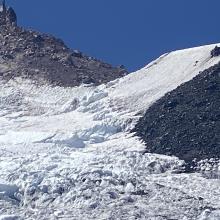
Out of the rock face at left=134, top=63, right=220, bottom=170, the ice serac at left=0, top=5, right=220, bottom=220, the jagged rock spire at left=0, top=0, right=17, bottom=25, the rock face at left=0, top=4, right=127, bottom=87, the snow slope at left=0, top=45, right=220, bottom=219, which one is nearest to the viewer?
the snow slope at left=0, top=45, right=220, bottom=219

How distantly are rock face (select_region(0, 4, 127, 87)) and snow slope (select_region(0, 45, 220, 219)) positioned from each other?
550cm

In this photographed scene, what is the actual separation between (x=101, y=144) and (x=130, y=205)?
485 inches

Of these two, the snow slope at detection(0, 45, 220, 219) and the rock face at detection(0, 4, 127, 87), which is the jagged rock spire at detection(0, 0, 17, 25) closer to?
the rock face at detection(0, 4, 127, 87)

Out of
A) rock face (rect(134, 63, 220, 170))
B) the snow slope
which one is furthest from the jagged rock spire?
rock face (rect(134, 63, 220, 170))

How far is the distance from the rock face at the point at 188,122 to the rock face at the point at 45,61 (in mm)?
15326

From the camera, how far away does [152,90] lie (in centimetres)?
8712

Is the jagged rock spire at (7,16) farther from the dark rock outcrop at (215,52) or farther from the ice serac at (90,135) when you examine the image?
the dark rock outcrop at (215,52)

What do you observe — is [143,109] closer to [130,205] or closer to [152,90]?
[152,90]

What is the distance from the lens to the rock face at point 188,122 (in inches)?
2933

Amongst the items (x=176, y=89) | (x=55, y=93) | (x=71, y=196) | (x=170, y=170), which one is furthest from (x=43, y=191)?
(x=55, y=93)

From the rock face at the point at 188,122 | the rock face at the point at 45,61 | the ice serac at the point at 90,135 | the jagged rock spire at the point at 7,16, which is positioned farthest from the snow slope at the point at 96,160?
the jagged rock spire at the point at 7,16

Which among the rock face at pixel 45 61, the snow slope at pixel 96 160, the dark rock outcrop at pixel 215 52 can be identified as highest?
the rock face at pixel 45 61

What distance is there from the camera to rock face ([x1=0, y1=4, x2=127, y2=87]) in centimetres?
9981

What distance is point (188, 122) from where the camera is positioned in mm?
78125
